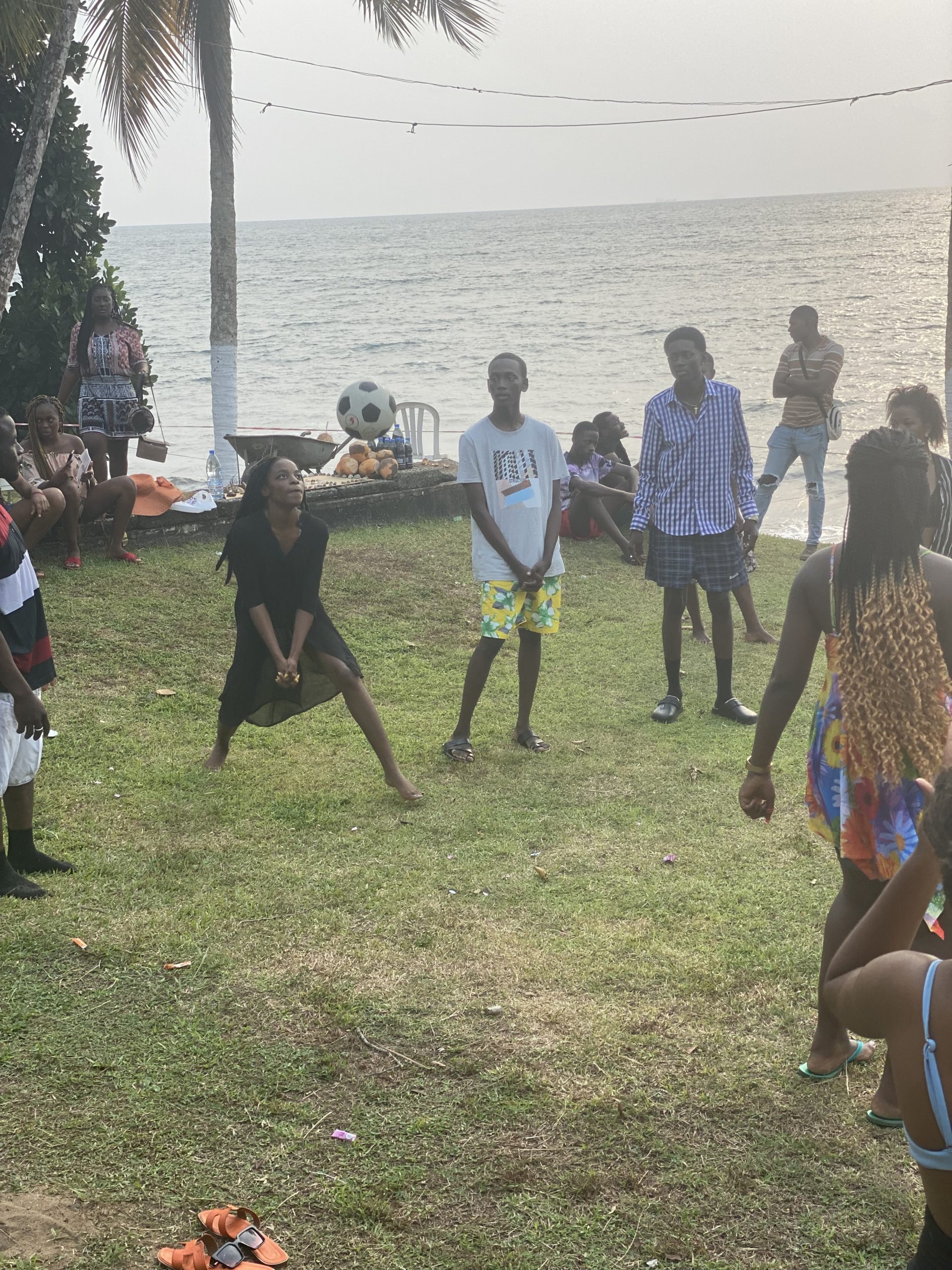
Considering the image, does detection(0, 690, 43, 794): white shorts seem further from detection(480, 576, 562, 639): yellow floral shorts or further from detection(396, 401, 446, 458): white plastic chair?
detection(396, 401, 446, 458): white plastic chair

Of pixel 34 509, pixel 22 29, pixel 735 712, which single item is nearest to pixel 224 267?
pixel 22 29

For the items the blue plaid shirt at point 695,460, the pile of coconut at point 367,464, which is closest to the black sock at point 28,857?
the blue plaid shirt at point 695,460

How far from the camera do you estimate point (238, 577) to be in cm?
566

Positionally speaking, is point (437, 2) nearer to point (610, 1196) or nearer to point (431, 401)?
point (610, 1196)

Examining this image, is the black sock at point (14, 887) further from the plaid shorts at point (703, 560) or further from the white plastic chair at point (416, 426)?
the white plastic chair at point (416, 426)

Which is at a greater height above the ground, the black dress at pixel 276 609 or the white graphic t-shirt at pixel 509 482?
the white graphic t-shirt at pixel 509 482

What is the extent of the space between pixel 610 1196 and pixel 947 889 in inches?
57.1

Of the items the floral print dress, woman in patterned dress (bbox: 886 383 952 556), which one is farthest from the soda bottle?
the floral print dress

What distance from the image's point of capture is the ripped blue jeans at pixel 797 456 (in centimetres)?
1112

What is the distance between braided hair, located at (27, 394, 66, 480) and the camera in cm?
856

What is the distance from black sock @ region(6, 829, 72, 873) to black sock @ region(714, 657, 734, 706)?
3764mm

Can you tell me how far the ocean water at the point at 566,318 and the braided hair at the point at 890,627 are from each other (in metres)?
13.4

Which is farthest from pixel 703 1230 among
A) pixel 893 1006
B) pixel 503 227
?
pixel 503 227

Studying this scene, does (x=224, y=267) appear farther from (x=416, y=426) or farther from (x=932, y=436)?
(x=932, y=436)
